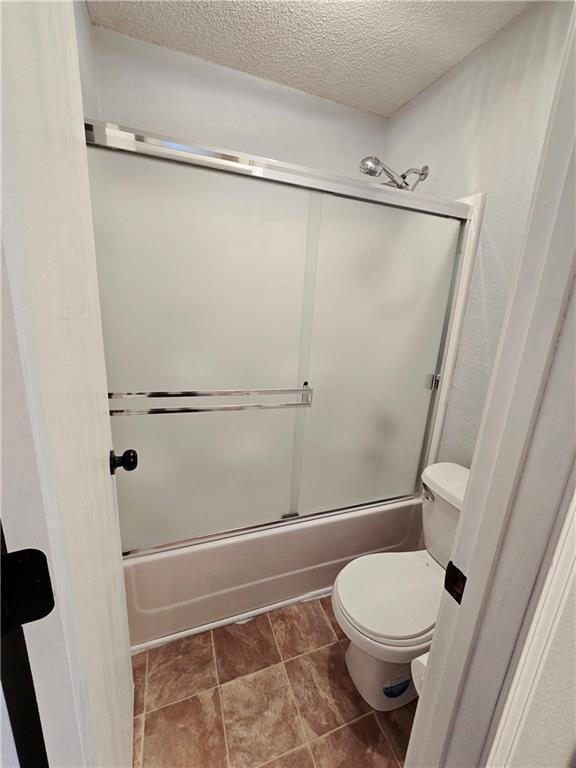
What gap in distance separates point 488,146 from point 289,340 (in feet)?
3.80

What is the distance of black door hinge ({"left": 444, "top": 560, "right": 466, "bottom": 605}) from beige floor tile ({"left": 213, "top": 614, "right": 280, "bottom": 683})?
43.8 inches

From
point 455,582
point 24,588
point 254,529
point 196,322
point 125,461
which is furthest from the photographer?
point 254,529

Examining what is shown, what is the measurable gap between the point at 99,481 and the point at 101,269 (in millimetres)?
763

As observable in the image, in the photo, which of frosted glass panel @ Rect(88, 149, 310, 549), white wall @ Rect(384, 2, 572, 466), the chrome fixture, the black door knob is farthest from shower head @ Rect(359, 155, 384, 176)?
the black door knob

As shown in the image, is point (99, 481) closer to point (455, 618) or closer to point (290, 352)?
point (455, 618)

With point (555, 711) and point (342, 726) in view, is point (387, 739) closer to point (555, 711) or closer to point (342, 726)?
point (342, 726)

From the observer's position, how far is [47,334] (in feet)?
1.24

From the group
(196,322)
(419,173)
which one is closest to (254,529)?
(196,322)

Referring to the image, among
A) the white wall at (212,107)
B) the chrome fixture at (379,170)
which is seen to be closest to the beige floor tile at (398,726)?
the chrome fixture at (379,170)

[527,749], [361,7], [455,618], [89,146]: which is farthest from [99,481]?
[361,7]

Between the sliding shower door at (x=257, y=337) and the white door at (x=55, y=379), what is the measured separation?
49 centimetres

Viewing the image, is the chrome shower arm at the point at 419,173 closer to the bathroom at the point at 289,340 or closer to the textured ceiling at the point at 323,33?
the bathroom at the point at 289,340

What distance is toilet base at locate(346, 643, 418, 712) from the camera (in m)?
1.13

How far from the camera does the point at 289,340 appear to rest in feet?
4.54
